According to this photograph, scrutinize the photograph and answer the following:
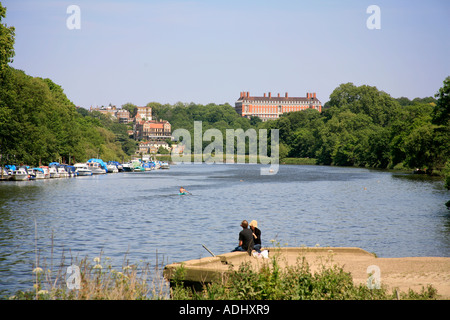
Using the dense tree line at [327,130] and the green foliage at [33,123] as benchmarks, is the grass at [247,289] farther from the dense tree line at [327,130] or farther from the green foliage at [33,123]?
the green foliage at [33,123]

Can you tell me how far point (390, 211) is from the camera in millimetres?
45812

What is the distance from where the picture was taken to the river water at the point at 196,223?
2672cm

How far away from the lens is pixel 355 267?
18.7m

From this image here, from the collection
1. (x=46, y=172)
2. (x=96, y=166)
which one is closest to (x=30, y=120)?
(x=46, y=172)

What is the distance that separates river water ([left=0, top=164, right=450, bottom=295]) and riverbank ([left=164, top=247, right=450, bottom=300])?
4.97ft

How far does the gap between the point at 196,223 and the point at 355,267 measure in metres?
21.4

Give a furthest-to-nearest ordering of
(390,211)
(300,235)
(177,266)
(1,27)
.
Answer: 1. (1,27)
2. (390,211)
3. (300,235)
4. (177,266)

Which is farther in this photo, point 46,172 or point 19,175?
point 46,172

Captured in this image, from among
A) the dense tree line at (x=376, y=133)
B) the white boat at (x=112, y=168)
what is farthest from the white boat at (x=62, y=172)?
the dense tree line at (x=376, y=133)

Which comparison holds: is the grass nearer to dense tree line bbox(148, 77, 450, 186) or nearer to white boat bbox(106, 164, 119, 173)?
dense tree line bbox(148, 77, 450, 186)

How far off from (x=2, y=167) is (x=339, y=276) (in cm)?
7447

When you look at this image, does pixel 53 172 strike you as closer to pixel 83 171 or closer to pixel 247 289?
pixel 83 171
